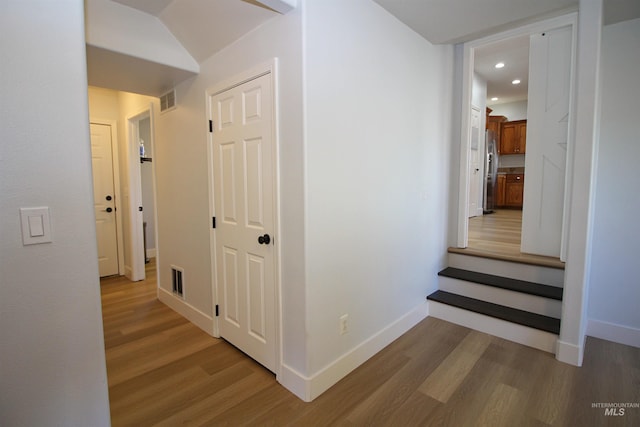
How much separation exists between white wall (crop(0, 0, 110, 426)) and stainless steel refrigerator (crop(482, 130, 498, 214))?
7.19 m

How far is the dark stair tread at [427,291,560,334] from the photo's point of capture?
8.00ft

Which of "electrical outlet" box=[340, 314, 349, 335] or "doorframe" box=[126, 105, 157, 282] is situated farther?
"doorframe" box=[126, 105, 157, 282]

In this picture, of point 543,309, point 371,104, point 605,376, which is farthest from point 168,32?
point 605,376

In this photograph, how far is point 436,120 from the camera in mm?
3014

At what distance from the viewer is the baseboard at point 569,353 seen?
2.21m

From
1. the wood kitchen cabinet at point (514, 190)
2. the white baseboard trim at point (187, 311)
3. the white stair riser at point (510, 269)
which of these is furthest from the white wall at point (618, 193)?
the wood kitchen cabinet at point (514, 190)

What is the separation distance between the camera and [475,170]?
599 cm

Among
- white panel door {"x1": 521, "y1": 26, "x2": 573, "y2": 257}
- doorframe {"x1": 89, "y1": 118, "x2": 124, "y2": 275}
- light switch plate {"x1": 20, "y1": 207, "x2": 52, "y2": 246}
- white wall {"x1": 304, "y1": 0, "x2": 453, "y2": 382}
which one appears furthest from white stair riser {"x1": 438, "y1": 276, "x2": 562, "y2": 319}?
doorframe {"x1": 89, "y1": 118, "x2": 124, "y2": 275}

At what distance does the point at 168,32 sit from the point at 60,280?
2.24 metres

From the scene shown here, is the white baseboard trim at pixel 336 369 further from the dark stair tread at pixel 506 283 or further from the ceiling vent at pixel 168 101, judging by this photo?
the ceiling vent at pixel 168 101

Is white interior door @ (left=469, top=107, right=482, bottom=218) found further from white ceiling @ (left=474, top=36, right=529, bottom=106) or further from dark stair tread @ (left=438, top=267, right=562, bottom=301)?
dark stair tread @ (left=438, top=267, right=562, bottom=301)

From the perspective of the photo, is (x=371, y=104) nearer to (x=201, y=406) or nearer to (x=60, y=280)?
(x=60, y=280)

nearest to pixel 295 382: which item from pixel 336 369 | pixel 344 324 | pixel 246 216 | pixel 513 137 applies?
pixel 336 369

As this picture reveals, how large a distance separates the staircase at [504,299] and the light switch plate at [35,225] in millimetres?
2926
